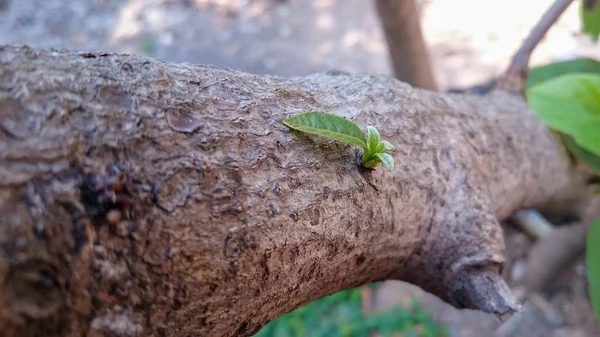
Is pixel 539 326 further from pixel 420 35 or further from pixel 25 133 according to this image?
pixel 25 133

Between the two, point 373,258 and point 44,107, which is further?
point 373,258

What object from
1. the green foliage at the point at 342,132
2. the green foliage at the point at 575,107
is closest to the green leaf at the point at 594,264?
the green foliage at the point at 575,107

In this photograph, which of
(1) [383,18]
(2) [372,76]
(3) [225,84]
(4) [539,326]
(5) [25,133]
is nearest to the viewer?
(5) [25,133]

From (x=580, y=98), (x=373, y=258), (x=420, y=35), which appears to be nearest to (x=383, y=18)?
(x=420, y=35)

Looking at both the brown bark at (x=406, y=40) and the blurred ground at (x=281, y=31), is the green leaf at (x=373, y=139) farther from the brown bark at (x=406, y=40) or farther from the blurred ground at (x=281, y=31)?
the blurred ground at (x=281, y=31)

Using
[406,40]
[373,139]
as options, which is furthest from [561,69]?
[373,139]

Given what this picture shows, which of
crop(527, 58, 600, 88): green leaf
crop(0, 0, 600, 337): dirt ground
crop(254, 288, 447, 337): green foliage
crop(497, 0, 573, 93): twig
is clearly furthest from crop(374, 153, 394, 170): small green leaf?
crop(0, 0, 600, 337): dirt ground

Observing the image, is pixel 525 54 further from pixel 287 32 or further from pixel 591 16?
pixel 287 32
